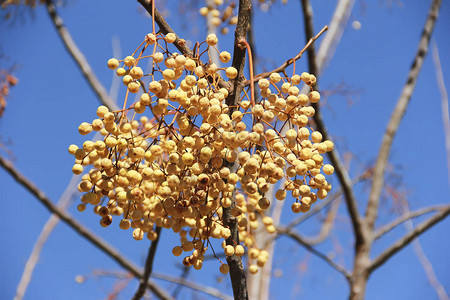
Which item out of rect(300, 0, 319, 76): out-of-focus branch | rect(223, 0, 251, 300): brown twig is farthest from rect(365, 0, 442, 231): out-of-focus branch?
rect(223, 0, 251, 300): brown twig

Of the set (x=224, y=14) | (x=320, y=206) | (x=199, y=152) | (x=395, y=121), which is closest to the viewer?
(x=199, y=152)

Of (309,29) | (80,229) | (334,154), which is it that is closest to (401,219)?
(334,154)

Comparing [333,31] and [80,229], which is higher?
[333,31]

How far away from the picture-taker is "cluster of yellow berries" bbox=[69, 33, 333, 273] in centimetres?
82

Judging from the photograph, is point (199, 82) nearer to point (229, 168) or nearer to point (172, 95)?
point (172, 95)

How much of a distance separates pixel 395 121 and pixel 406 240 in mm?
836

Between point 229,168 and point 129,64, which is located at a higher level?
point 129,64

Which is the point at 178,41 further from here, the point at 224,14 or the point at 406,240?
the point at 406,240

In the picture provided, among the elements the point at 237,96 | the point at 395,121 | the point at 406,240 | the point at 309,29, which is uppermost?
the point at 395,121

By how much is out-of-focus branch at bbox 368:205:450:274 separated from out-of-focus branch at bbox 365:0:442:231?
27 cm

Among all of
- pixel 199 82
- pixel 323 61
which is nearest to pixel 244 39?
pixel 199 82

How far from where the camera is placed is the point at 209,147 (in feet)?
2.69

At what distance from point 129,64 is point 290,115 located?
350mm

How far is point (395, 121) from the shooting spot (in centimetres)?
283
